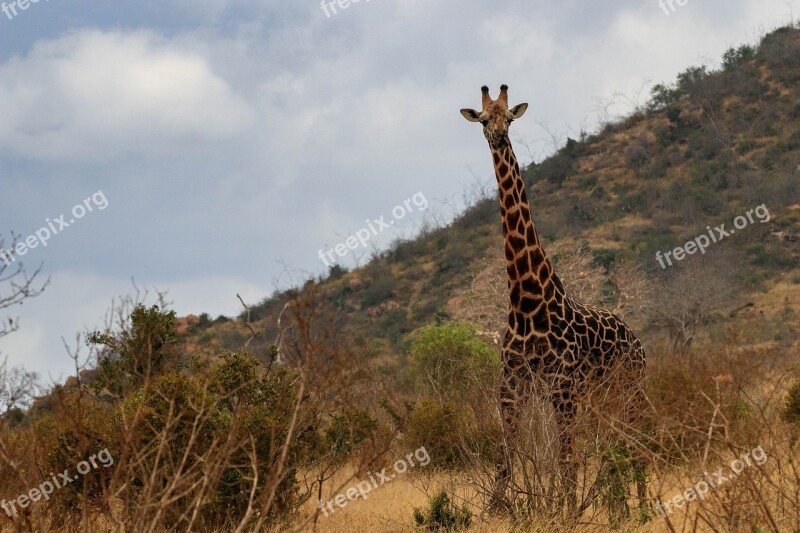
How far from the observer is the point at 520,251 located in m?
8.06

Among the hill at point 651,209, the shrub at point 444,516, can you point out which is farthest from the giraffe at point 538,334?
the hill at point 651,209

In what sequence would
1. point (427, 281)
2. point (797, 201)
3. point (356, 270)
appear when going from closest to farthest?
point (797, 201) → point (427, 281) → point (356, 270)

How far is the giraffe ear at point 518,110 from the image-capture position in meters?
8.17

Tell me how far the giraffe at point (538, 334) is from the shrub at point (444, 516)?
36 cm

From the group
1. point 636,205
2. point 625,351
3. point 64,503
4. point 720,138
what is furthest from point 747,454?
point 720,138

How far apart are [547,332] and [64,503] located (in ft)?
14.2

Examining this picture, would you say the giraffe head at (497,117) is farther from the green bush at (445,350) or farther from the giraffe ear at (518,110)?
the green bush at (445,350)

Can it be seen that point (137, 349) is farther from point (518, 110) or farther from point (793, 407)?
point (793, 407)

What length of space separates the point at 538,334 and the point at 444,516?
5.81 ft

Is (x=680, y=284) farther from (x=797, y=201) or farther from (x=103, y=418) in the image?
(x=103, y=418)

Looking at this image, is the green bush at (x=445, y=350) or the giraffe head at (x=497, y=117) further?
the green bush at (x=445, y=350)

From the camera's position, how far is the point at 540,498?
6.71 metres

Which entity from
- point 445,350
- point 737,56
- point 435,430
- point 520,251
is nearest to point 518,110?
point 520,251

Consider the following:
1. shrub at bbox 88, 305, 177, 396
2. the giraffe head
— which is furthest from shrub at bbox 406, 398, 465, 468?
the giraffe head
